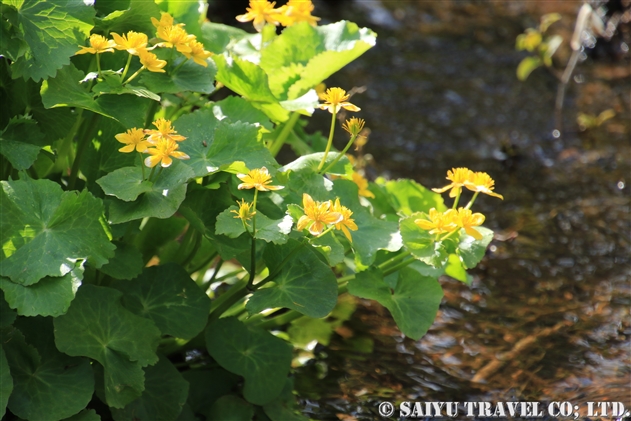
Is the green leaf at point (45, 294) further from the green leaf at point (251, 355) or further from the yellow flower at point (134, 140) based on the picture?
the green leaf at point (251, 355)

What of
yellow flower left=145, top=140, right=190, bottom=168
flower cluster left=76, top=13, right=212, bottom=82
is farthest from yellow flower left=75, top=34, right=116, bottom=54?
yellow flower left=145, top=140, right=190, bottom=168

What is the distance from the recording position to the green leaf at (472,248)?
1355 mm

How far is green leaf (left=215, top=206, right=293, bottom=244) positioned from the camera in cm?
124

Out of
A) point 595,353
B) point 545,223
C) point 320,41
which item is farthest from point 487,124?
point 320,41

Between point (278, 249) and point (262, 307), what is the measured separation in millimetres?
137

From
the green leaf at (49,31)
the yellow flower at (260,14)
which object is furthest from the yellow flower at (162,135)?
the yellow flower at (260,14)

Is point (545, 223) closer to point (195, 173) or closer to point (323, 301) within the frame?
point (323, 301)

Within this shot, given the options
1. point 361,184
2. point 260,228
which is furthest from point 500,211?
point 260,228

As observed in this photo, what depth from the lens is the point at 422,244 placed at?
4.47 ft

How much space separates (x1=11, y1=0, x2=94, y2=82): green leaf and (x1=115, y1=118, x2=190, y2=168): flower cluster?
19 centimetres

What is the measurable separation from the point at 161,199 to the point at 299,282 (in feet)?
1.04

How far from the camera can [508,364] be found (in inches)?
73.4

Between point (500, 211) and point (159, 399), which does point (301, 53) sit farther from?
point (500, 211)

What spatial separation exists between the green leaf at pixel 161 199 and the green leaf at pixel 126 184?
18mm
